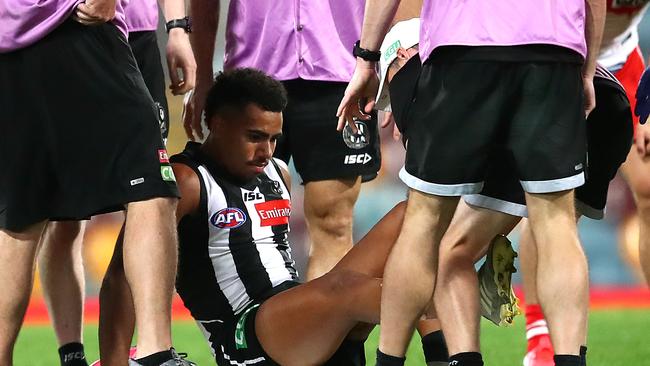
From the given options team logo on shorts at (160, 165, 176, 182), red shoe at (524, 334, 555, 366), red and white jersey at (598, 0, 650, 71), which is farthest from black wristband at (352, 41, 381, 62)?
red shoe at (524, 334, 555, 366)

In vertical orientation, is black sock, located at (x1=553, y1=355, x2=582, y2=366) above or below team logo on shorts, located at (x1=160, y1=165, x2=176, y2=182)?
below

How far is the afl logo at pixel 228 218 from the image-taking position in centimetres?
479

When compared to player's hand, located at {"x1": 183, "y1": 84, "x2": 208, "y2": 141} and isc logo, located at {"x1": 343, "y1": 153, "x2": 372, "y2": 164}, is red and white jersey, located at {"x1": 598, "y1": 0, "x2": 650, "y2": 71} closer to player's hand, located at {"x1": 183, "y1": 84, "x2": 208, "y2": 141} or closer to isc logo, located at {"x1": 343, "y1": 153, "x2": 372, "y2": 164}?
isc logo, located at {"x1": 343, "y1": 153, "x2": 372, "y2": 164}

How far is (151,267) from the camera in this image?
3979 mm

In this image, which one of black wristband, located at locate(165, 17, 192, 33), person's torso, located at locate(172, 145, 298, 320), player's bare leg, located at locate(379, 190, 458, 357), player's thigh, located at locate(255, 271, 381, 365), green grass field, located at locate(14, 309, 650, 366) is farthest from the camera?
green grass field, located at locate(14, 309, 650, 366)

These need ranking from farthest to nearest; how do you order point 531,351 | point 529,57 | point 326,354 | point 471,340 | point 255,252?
point 531,351, point 255,252, point 326,354, point 471,340, point 529,57

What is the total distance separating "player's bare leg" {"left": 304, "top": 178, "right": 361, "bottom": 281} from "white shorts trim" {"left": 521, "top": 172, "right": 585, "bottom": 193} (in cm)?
182

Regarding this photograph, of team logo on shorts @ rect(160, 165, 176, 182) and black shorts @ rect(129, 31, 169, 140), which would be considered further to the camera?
black shorts @ rect(129, 31, 169, 140)

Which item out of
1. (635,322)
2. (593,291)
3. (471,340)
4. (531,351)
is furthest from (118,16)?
(593,291)

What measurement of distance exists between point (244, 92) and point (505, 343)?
290 cm

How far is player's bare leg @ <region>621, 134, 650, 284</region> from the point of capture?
593 centimetres

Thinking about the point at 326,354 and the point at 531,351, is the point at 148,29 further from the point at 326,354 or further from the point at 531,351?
the point at 531,351

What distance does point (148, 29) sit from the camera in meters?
5.28

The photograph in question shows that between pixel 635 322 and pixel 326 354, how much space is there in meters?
4.16
